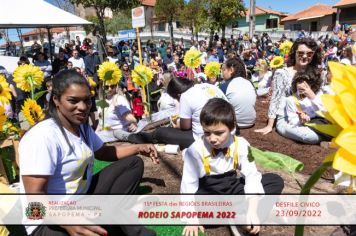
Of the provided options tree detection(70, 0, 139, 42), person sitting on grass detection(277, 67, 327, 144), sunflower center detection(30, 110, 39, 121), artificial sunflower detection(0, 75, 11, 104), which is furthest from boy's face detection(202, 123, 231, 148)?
tree detection(70, 0, 139, 42)

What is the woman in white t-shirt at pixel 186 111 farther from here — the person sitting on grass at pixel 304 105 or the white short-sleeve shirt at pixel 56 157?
the white short-sleeve shirt at pixel 56 157

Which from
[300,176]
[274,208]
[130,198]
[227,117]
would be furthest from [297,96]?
[130,198]

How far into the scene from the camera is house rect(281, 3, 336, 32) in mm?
44959

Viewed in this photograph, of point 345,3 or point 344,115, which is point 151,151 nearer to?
point 344,115

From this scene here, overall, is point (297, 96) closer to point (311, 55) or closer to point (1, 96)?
point (311, 55)

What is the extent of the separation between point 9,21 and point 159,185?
662cm

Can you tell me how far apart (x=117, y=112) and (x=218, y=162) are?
9.93 feet

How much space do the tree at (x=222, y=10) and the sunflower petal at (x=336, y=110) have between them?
25.1m

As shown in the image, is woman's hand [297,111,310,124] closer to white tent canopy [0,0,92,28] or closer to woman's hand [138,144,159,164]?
woman's hand [138,144,159,164]

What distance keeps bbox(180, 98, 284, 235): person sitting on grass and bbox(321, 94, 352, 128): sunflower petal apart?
1.75 m

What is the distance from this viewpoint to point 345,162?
62cm

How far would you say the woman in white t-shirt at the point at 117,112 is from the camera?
5102mm

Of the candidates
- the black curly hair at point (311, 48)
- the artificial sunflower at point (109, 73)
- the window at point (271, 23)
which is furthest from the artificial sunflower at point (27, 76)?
the window at point (271, 23)

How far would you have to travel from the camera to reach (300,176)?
12.0 feet
